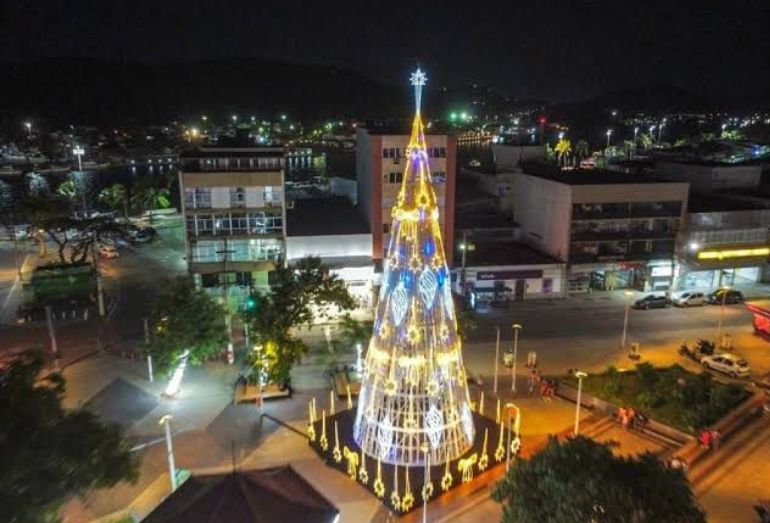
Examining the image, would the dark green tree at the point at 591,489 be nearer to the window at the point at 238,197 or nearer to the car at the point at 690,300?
the window at the point at 238,197

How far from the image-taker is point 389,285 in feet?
75.9

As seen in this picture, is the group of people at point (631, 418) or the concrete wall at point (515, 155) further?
the concrete wall at point (515, 155)

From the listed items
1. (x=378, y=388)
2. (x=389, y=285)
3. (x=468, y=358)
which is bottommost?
(x=468, y=358)

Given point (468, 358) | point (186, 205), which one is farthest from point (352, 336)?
point (186, 205)

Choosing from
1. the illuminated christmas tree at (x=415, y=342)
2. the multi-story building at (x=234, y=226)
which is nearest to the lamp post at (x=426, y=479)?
the illuminated christmas tree at (x=415, y=342)

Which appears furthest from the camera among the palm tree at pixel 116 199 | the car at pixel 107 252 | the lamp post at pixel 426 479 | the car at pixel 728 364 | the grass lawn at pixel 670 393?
the palm tree at pixel 116 199

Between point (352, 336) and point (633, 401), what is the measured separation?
48.3 feet

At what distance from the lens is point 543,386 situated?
32.1 m

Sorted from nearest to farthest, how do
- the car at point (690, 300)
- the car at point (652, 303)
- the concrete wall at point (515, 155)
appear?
the car at point (652, 303) < the car at point (690, 300) < the concrete wall at point (515, 155)

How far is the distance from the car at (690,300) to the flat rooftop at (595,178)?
30.8ft

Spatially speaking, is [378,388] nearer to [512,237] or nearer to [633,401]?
[633,401]

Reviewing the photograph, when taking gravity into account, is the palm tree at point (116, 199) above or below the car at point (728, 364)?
above

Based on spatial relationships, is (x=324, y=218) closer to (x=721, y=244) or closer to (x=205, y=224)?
(x=205, y=224)

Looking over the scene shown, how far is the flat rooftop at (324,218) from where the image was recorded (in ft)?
156
